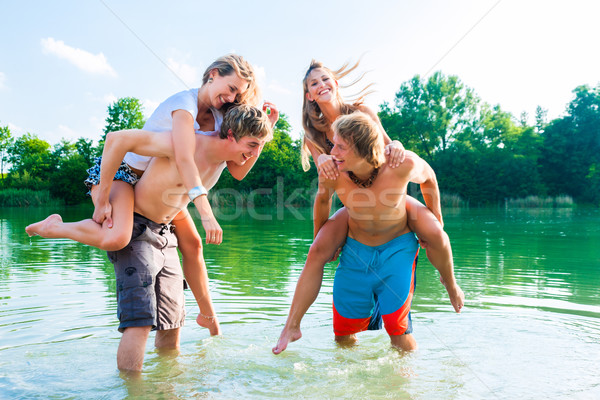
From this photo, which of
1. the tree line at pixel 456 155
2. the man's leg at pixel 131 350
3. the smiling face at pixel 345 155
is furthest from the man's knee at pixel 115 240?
the tree line at pixel 456 155

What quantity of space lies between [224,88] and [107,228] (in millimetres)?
1267

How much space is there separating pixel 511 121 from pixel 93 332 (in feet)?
169

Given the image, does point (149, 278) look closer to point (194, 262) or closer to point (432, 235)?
point (194, 262)

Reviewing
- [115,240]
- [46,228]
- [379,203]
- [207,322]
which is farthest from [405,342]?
[46,228]

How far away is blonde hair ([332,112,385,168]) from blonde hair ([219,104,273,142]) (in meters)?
0.55

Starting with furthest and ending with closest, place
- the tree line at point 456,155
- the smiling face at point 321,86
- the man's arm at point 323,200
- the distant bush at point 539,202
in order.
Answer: the tree line at point 456,155, the distant bush at point 539,202, the smiling face at point 321,86, the man's arm at point 323,200

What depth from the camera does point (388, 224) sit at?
3838 mm

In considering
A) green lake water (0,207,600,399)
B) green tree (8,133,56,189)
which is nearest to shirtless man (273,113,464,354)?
green lake water (0,207,600,399)

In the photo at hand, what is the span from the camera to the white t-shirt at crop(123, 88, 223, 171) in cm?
339

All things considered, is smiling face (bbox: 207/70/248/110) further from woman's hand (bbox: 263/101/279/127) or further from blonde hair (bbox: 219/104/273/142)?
woman's hand (bbox: 263/101/279/127)

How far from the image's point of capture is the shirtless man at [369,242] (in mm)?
3570

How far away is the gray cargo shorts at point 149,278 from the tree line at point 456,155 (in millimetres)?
33258

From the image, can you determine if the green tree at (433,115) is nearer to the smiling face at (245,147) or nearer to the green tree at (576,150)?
the green tree at (576,150)

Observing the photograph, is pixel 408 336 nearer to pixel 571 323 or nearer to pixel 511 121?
pixel 571 323
